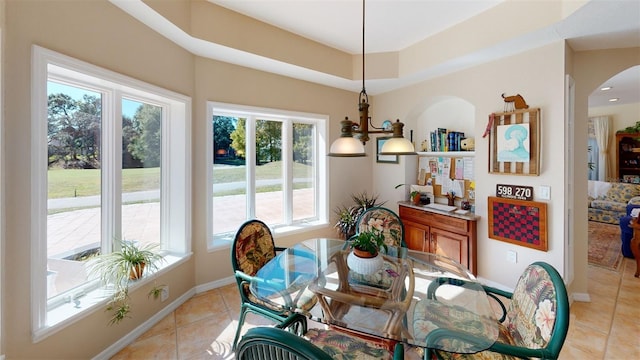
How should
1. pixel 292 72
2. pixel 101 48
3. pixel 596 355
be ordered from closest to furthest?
pixel 101 48 → pixel 596 355 → pixel 292 72

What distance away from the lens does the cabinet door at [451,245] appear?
3.02 metres

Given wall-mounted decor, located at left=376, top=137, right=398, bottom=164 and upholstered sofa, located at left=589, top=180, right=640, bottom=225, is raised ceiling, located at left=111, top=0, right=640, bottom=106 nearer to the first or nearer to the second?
wall-mounted decor, located at left=376, top=137, right=398, bottom=164

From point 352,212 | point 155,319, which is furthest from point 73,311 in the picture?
point 352,212

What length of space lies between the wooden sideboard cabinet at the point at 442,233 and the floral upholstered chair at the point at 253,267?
2.11 meters

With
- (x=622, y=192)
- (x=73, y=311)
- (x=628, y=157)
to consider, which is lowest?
(x=73, y=311)

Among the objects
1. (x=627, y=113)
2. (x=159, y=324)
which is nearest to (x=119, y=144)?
(x=159, y=324)

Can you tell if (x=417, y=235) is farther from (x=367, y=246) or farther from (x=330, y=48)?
(x=330, y=48)

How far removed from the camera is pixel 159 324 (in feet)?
7.68

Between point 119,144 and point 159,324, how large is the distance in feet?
5.38

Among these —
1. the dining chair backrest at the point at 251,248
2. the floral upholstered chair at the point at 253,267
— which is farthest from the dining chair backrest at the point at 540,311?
the dining chair backrest at the point at 251,248

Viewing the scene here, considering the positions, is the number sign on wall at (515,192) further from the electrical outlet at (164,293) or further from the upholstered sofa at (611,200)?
the upholstered sofa at (611,200)

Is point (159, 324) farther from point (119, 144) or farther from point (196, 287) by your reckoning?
point (119, 144)

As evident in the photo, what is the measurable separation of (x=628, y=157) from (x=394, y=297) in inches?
325

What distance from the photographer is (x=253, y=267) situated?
217 centimetres
